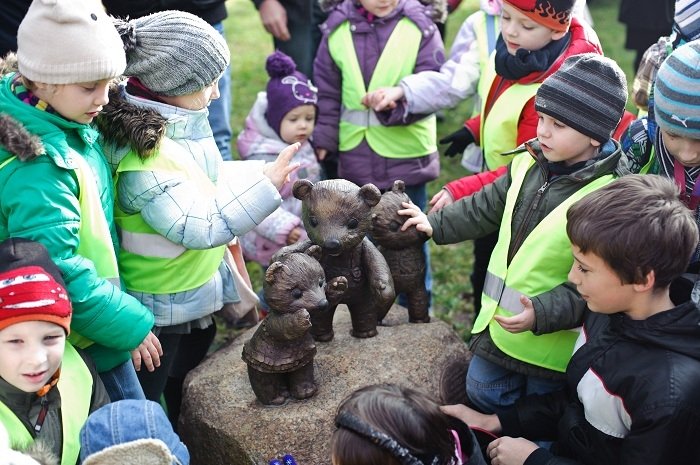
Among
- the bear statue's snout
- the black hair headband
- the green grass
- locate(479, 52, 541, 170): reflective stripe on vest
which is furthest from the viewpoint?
the green grass

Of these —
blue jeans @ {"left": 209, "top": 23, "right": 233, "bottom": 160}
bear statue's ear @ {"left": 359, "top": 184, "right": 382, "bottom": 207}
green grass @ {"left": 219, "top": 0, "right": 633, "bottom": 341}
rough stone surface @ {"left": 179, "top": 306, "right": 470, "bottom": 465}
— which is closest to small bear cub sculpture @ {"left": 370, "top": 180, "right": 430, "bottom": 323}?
rough stone surface @ {"left": 179, "top": 306, "right": 470, "bottom": 465}

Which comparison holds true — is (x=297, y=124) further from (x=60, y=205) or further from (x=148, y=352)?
(x=60, y=205)

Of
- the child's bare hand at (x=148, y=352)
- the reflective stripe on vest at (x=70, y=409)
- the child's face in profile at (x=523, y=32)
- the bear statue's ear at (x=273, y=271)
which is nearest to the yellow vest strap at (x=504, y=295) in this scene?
the bear statue's ear at (x=273, y=271)

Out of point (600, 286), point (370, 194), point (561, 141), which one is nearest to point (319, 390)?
point (370, 194)

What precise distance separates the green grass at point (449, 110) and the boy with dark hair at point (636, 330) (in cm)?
213

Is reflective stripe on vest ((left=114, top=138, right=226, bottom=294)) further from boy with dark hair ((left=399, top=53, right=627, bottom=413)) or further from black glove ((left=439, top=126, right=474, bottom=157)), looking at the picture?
black glove ((left=439, top=126, right=474, bottom=157))

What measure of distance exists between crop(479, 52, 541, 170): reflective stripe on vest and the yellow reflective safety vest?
1.65 m

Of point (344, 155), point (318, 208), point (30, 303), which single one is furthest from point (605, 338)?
point (344, 155)

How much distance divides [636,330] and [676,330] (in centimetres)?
11

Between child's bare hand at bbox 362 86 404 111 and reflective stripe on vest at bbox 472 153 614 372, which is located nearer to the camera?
reflective stripe on vest at bbox 472 153 614 372

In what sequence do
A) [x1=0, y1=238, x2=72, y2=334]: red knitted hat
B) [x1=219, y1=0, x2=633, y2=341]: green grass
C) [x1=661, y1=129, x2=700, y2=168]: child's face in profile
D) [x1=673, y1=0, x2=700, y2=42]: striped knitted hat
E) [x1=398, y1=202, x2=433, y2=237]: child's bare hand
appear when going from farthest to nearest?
[x1=219, y1=0, x2=633, y2=341]: green grass, [x1=398, y1=202, x2=433, y2=237]: child's bare hand, [x1=673, y1=0, x2=700, y2=42]: striped knitted hat, [x1=661, y1=129, x2=700, y2=168]: child's face in profile, [x1=0, y1=238, x2=72, y2=334]: red knitted hat

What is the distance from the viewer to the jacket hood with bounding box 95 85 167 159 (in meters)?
2.82

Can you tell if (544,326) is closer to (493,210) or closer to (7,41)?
(493,210)

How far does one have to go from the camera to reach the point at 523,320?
9.31 ft
